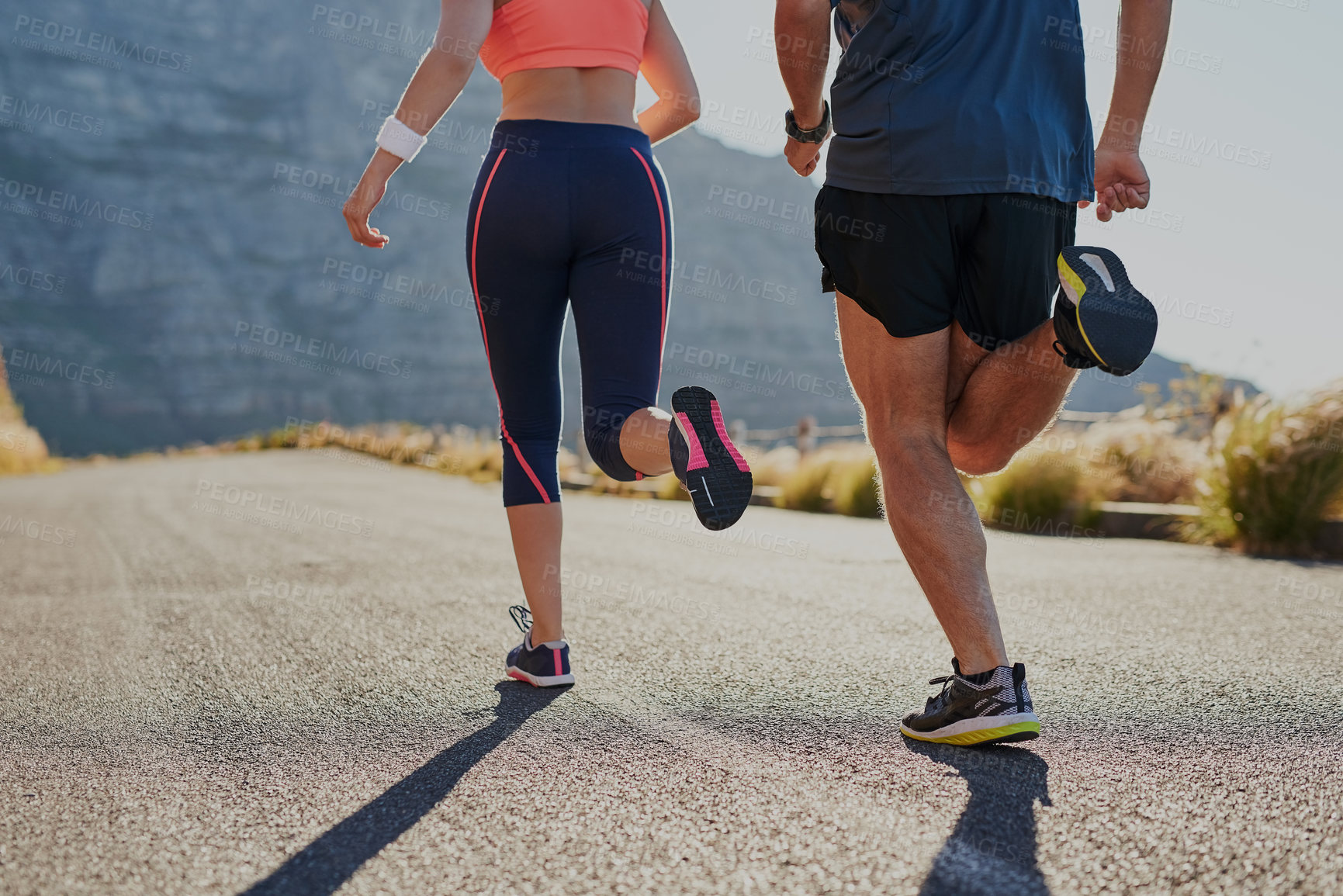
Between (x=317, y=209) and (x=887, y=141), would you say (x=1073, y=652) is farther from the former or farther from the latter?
(x=317, y=209)

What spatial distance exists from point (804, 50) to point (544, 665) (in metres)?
1.56

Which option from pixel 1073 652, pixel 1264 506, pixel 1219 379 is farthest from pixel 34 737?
pixel 1219 379

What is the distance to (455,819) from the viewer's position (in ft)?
4.81

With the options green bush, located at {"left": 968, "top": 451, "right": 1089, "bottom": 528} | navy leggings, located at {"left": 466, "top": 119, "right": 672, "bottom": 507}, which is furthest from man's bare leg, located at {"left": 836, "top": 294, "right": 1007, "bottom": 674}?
green bush, located at {"left": 968, "top": 451, "right": 1089, "bottom": 528}

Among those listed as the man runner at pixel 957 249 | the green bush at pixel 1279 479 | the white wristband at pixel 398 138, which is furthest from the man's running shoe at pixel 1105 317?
the green bush at pixel 1279 479

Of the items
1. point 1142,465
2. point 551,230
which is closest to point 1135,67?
point 551,230

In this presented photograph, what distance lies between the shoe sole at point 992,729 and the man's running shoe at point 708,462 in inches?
22.0

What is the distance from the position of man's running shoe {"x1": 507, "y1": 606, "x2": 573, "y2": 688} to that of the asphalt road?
47mm

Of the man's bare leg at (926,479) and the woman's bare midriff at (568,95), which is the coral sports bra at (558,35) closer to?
the woman's bare midriff at (568,95)

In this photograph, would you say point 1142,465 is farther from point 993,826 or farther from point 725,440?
point 993,826

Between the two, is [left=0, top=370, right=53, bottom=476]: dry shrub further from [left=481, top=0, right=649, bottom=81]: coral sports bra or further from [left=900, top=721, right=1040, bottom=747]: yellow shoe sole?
[left=900, top=721, right=1040, bottom=747]: yellow shoe sole

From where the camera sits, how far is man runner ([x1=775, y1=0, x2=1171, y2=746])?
1.81 meters

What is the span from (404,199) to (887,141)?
4989 inches

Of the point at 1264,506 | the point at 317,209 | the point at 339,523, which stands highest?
the point at 317,209
